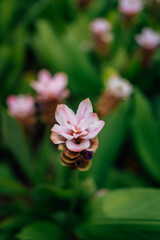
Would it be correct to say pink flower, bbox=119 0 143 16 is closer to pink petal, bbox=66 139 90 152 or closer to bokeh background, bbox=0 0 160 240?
bokeh background, bbox=0 0 160 240

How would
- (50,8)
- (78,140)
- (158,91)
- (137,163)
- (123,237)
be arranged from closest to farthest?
1. (78,140)
2. (123,237)
3. (137,163)
4. (158,91)
5. (50,8)

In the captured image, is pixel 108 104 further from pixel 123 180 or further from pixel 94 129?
pixel 94 129

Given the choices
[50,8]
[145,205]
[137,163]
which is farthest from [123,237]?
[50,8]

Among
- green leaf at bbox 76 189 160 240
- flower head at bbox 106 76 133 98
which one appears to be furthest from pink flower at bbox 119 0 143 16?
green leaf at bbox 76 189 160 240

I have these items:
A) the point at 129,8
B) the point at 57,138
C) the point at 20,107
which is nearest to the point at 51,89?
the point at 20,107

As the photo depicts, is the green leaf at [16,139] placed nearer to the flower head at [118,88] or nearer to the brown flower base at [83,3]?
the flower head at [118,88]

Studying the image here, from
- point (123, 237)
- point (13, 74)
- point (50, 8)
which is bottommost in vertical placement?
point (123, 237)

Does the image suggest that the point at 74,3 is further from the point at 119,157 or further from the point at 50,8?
the point at 119,157
